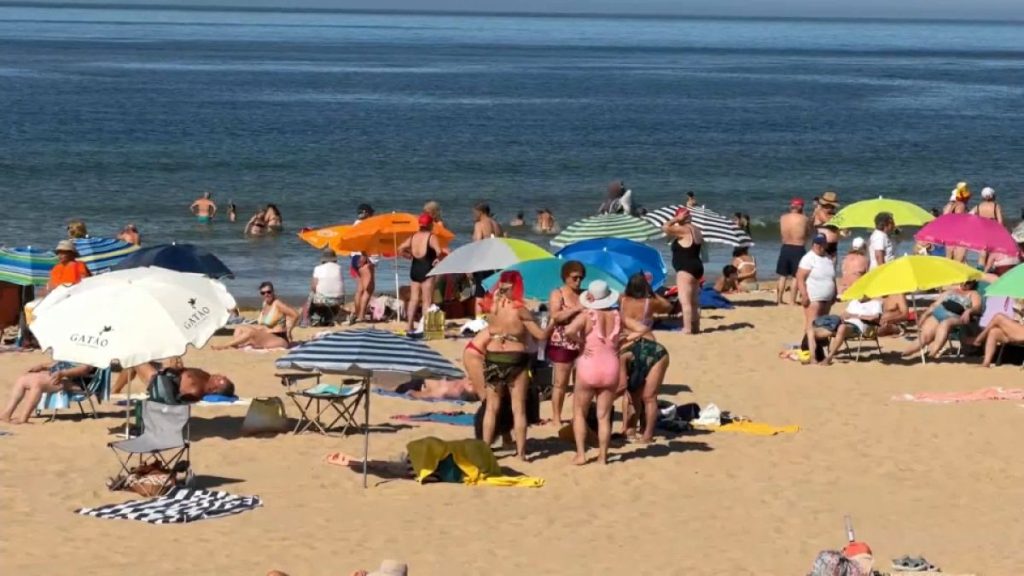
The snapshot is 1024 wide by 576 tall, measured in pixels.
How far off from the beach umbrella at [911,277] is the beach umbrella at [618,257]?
1.96 metres

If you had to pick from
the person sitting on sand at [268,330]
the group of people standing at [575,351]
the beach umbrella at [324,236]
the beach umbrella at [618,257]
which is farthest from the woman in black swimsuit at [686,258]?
the group of people standing at [575,351]

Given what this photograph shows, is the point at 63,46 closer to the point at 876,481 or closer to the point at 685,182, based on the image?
the point at 685,182

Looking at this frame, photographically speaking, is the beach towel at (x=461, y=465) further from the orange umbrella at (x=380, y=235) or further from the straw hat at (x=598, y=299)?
the orange umbrella at (x=380, y=235)

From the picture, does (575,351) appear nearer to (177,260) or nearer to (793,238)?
(177,260)

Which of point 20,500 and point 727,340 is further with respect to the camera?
point 727,340

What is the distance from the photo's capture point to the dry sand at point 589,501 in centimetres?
1022

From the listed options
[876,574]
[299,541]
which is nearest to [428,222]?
[299,541]

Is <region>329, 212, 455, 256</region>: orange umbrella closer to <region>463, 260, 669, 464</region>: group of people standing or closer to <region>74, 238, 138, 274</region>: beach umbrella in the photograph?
<region>74, 238, 138, 274</region>: beach umbrella

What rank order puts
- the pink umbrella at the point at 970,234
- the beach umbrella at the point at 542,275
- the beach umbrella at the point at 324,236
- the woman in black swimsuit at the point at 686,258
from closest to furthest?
the beach umbrella at the point at 542,275 → the pink umbrella at the point at 970,234 → the woman in black swimsuit at the point at 686,258 → the beach umbrella at the point at 324,236

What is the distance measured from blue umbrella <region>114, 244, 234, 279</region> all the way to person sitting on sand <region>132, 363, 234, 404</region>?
169cm

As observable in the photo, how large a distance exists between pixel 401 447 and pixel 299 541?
2650mm

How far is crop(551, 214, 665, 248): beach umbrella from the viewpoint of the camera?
18.5 meters

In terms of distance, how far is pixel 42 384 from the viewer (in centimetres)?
1335

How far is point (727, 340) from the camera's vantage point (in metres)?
18.0
